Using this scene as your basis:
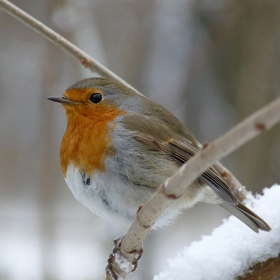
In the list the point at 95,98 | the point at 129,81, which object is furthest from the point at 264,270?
the point at 129,81

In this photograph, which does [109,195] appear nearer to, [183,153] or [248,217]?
[183,153]

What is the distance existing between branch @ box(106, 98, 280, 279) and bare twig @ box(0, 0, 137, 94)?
1.21 meters

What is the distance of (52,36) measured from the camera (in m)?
2.66

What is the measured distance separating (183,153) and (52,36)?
1.07 metres

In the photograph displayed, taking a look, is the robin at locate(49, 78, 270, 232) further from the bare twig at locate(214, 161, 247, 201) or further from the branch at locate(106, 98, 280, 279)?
the branch at locate(106, 98, 280, 279)

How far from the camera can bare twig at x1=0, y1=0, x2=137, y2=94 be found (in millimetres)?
2504

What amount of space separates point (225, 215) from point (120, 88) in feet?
14.5

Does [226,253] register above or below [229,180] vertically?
below

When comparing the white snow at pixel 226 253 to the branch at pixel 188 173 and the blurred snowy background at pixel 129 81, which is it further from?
the blurred snowy background at pixel 129 81

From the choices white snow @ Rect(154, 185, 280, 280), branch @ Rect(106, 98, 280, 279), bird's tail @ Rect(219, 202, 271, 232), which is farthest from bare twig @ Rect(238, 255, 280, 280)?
branch @ Rect(106, 98, 280, 279)

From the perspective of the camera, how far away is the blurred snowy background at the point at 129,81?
202 inches

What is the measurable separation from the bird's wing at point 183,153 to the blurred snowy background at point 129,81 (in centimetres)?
158

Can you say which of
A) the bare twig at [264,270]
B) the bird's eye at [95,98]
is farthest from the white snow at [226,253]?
the bird's eye at [95,98]

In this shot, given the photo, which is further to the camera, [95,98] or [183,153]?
[95,98]
